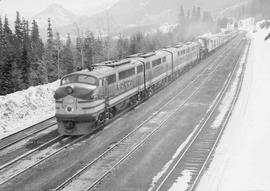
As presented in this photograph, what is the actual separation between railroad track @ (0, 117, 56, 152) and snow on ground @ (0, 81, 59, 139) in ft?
1.85

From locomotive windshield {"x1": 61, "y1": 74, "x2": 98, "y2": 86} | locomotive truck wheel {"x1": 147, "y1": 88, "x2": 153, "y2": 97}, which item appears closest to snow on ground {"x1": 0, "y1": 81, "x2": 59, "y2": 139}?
locomotive windshield {"x1": 61, "y1": 74, "x2": 98, "y2": 86}

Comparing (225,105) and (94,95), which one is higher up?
(94,95)

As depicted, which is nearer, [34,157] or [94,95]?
[34,157]

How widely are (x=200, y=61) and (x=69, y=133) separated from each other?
42338 mm

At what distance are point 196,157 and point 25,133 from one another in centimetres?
1132

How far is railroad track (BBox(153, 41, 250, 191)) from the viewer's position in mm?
14180

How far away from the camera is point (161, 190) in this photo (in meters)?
13.4

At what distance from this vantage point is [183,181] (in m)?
14.1

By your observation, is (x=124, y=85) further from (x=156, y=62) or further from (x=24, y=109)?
(x=156, y=62)

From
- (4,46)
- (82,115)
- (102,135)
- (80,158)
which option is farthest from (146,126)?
(4,46)

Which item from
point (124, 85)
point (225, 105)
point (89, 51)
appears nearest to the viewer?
point (124, 85)

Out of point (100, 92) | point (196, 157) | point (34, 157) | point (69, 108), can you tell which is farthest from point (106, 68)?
point (196, 157)

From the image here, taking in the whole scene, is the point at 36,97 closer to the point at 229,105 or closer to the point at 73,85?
the point at 73,85

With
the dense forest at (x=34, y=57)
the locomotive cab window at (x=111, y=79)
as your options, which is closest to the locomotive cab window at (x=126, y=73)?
the locomotive cab window at (x=111, y=79)
